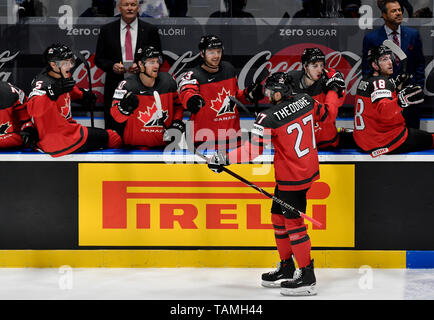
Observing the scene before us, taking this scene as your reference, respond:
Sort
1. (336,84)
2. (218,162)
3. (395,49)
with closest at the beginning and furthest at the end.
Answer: (218,162), (336,84), (395,49)

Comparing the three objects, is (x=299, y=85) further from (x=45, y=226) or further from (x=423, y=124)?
(x=45, y=226)

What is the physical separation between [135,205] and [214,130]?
887 mm

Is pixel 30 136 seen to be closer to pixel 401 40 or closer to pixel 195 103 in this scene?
pixel 195 103

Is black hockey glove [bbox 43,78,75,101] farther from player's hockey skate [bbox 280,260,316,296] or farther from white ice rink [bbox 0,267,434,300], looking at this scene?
player's hockey skate [bbox 280,260,316,296]

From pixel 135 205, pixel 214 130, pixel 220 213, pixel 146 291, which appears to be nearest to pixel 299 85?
pixel 214 130

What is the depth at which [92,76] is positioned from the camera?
6.80 meters

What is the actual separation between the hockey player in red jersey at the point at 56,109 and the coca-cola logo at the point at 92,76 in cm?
100

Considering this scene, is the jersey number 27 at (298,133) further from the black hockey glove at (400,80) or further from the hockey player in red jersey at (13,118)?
the hockey player in red jersey at (13,118)

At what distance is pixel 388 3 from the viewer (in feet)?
21.7

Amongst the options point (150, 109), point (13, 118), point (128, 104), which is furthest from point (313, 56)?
point (13, 118)

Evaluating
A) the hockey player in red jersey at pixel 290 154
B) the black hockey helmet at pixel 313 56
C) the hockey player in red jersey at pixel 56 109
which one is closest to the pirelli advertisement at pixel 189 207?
the hockey player in red jersey at pixel 56 109

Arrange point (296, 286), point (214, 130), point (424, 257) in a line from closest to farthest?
point (296, 286) → point (424, 257) → point (214, 130)

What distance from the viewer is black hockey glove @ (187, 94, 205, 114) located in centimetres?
575

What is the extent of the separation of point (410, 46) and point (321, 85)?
1.03 m
